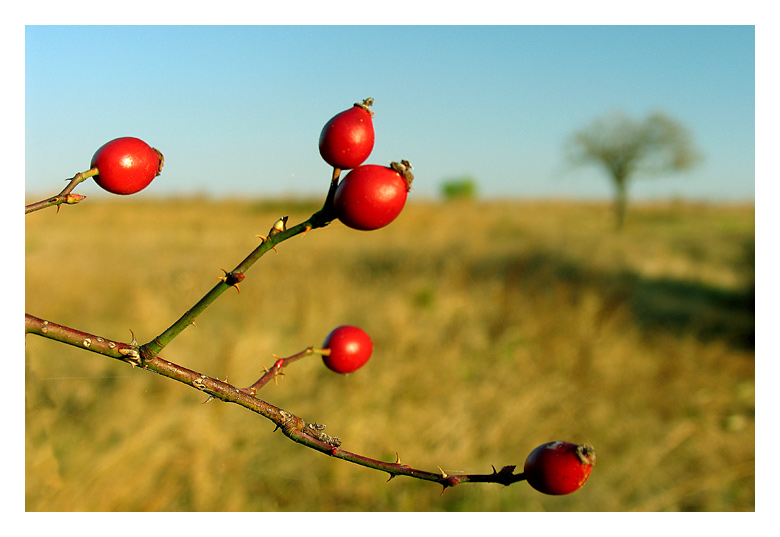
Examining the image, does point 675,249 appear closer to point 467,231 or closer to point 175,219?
point 467,231

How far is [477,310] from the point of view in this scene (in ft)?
15.8

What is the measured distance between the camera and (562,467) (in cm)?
34

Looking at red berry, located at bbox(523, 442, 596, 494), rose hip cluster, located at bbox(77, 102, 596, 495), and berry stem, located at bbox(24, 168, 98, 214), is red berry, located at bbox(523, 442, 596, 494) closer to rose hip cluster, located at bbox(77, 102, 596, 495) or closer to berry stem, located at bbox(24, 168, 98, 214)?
rose hip cluster, located at bbox(77, 102, 596, 495)

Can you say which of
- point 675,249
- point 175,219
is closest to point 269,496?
point 175,219

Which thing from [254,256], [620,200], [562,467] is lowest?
[562,467]

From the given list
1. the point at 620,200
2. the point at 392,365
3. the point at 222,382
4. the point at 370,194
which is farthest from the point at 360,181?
the point at 620,200

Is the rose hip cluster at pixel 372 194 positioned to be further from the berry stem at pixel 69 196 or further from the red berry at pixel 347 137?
the berry stem at pixel 69 196

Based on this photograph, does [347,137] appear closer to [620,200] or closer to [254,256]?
[254,256]

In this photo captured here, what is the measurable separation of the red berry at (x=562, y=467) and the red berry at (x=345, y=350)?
194mm

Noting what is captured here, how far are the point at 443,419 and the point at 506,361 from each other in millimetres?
1077

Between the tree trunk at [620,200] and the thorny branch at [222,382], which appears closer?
the thorny branch at [222,382]

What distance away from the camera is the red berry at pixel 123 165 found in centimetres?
39

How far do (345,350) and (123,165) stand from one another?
0.23 meters

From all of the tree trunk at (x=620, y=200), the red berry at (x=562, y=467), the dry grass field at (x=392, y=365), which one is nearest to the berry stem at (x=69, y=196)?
the red berry at (x=562, y=467)
